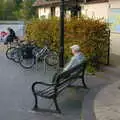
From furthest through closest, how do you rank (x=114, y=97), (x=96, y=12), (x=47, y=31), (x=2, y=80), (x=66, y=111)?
(x=96, y=12), (x=47, y=31), (x=2, y=80), (x=114, y=97), (x=66, y=111)

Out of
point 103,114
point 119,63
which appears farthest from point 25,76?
point 103,114

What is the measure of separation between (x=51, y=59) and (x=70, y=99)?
5064 millimetres

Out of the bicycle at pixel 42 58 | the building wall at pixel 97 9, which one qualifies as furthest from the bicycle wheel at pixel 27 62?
the building wall at pixel 97 9

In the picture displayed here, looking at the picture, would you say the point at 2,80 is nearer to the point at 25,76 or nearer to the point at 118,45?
the point at 25,76

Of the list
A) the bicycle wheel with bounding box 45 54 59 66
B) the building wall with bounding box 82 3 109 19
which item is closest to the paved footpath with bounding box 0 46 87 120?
the bicycle wheel with bounding box 45 54 59 66

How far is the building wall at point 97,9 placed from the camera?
19.2m

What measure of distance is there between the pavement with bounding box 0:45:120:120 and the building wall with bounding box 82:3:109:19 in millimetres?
7454

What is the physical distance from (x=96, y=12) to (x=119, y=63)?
7.88 m

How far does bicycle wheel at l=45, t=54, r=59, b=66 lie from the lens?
13484mm

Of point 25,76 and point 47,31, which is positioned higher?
point 47,31

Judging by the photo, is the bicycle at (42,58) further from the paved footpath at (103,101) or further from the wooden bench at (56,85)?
the wooden bench at (56,85)

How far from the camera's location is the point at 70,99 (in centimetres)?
862

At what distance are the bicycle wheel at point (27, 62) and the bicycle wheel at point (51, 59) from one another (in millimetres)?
555

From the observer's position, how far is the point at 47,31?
15.1 meters
